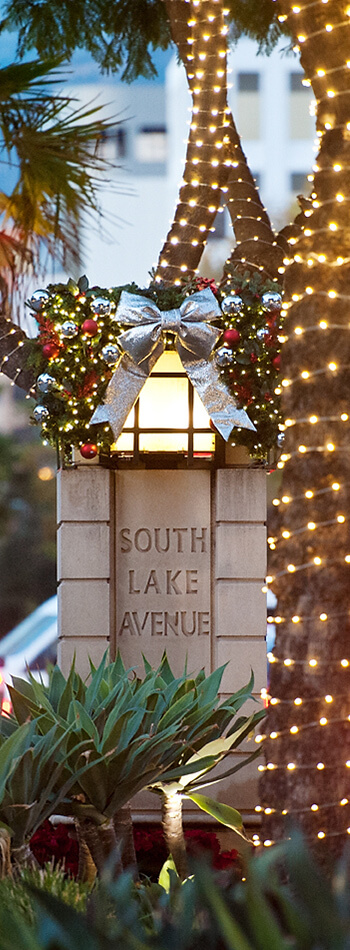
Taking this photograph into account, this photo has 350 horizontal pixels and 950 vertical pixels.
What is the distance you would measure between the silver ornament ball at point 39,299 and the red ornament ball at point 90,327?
340mm

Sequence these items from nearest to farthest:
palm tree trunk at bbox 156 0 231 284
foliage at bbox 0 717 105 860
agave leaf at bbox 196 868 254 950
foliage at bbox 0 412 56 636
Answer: agave leaf at bbox 196 868 254 950 → foliage at bbox 0 717 105 860 → palm tree trunk at bbox 156 0 231 284 → foliage at bbox 0 412 56 636

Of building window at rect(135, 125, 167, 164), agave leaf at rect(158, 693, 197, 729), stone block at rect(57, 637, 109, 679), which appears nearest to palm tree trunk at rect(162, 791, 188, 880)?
agave leaf at rect(158, 693, 197, 729)

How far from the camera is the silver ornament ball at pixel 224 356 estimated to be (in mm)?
7727

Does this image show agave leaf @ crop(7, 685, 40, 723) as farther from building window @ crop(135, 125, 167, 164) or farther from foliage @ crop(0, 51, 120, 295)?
building window @ crop(135, 125, 167, 164)

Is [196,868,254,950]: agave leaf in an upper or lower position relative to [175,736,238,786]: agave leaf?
upper

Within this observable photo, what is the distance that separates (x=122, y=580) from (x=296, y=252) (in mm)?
3922

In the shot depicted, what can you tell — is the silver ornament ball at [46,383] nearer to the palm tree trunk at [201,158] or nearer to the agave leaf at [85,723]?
the palm tree trunk at [201,158]

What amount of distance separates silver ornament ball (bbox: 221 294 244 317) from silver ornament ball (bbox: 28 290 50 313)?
110 centimetres

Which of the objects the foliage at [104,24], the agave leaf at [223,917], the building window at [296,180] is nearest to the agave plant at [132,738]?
the agave leaf at [223,917]

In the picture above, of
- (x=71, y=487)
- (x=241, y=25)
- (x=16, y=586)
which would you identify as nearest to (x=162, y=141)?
(x=16, y=586)

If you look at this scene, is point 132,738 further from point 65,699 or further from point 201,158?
point 201,158

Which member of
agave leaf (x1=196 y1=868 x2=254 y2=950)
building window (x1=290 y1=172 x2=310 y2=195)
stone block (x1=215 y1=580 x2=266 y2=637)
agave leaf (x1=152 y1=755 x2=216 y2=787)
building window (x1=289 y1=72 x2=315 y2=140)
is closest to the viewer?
agave leaf (x1=196 y1=868 x2=254 y2=950)

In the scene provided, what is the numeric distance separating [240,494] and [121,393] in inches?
41.8

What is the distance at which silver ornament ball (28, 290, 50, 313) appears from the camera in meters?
7.82
